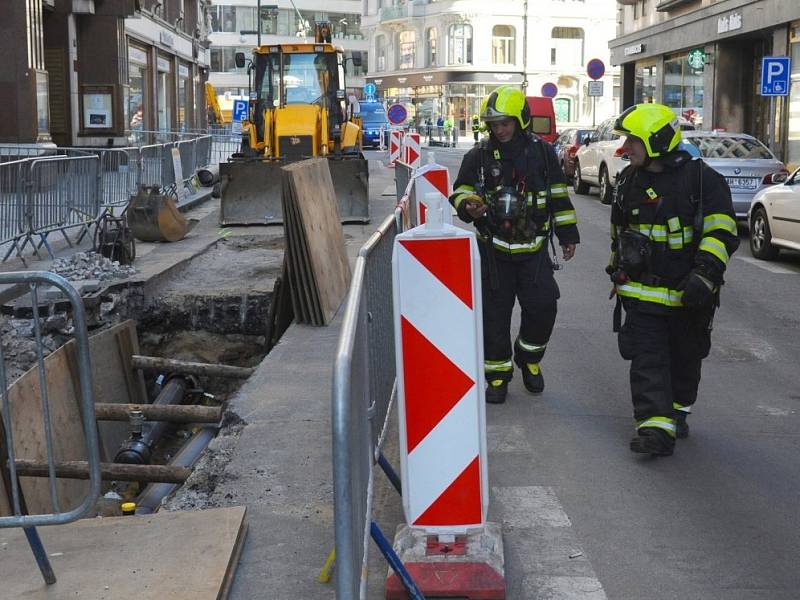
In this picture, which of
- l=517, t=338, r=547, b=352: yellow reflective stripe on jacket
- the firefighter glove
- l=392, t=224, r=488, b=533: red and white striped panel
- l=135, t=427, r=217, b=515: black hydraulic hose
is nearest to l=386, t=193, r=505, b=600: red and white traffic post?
l=392, t=224, r=488, b=533: red and white striped panel

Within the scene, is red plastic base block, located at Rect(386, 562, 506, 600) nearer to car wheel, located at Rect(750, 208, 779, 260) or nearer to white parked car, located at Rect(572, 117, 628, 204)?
car wheel, located at Rect(750, 208, 779, 260)

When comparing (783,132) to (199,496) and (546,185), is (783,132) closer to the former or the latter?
(546,185)

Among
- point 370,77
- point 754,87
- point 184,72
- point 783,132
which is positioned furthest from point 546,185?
point 370,77

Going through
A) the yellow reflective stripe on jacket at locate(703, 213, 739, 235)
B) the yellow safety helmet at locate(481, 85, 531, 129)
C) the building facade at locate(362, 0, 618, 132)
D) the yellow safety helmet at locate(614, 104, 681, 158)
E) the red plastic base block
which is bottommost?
the red plastic base block

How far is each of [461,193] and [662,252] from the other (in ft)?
4.98

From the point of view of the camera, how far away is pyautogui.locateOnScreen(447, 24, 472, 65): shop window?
7794 centimetres

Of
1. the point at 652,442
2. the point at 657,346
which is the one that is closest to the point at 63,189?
the point at 657,346

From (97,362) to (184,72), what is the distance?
3792 centimetres

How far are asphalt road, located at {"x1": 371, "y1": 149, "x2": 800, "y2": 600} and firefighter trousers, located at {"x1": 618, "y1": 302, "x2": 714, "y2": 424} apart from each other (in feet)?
1.10

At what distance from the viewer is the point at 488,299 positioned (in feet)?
23.6

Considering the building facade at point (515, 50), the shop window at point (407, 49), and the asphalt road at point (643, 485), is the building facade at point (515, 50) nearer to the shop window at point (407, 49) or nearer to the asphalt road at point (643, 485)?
the shop window at point (407, 49)

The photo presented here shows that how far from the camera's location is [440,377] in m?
4.32

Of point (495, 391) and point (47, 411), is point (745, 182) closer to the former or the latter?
point (495, 391)

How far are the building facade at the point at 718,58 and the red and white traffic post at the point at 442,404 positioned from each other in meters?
24.4
